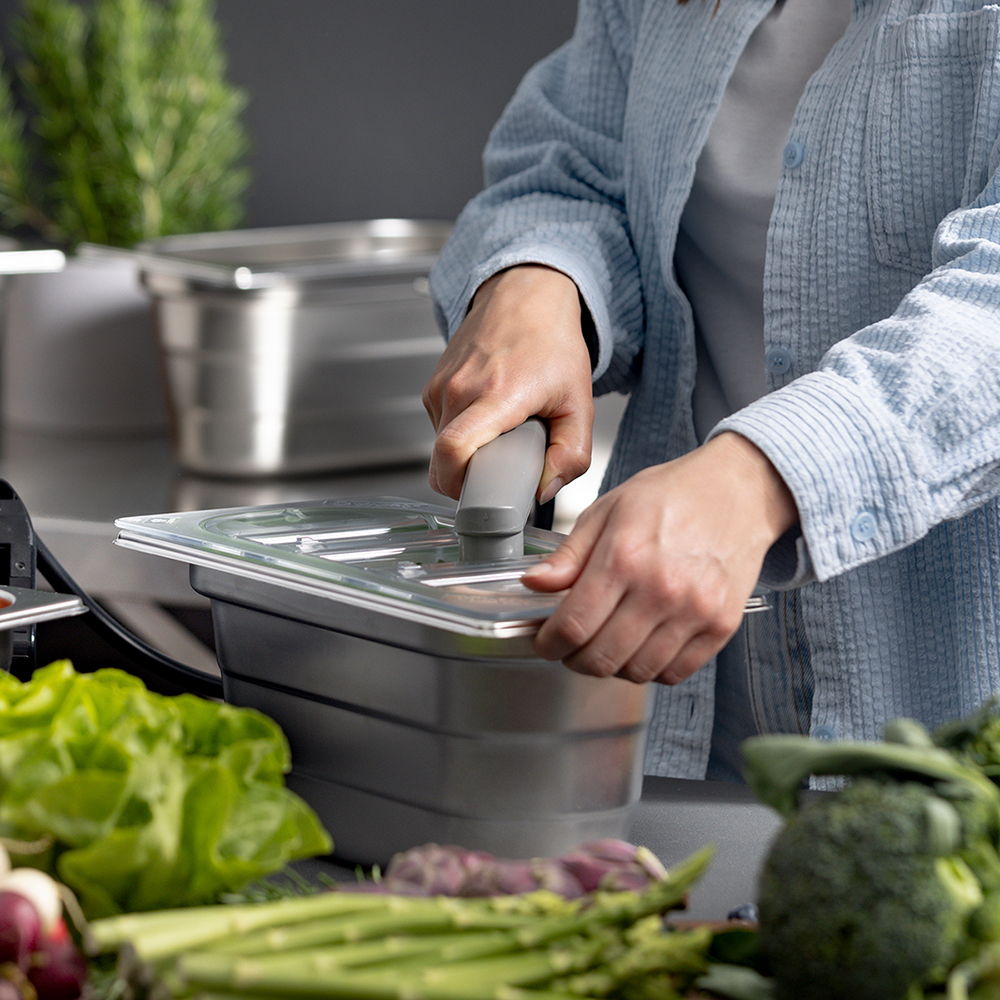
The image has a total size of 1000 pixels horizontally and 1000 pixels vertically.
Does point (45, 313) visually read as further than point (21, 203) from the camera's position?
No

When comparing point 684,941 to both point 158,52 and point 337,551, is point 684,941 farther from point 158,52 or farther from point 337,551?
point 158,52

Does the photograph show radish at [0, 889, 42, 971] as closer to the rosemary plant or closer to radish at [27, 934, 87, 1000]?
radish at [27, 934, 87, 1000]

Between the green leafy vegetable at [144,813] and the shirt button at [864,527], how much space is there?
0.32 metres

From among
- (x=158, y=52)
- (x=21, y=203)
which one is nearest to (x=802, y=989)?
(x=158, y=52)

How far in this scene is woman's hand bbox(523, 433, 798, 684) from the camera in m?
0.58

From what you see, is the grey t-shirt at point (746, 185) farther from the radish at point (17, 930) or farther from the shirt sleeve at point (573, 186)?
the radish at point (17, 930)

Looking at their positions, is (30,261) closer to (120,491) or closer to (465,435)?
(120,491)

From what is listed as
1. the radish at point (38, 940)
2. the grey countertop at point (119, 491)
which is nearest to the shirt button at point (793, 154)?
the radish at point (38, 940)

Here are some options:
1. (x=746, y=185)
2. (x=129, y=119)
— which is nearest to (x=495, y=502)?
(x=746, y=185)

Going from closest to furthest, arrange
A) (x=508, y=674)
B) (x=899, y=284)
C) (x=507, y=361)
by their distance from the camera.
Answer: (x=508, y=674), (x=507, y=361), (x=899, y=284)

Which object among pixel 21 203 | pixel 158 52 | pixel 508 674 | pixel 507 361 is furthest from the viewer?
pixel 21 203

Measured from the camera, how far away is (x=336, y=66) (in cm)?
250

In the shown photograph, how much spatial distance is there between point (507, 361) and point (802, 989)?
0.47 meters

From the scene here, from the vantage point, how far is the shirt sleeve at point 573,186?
103 cm
